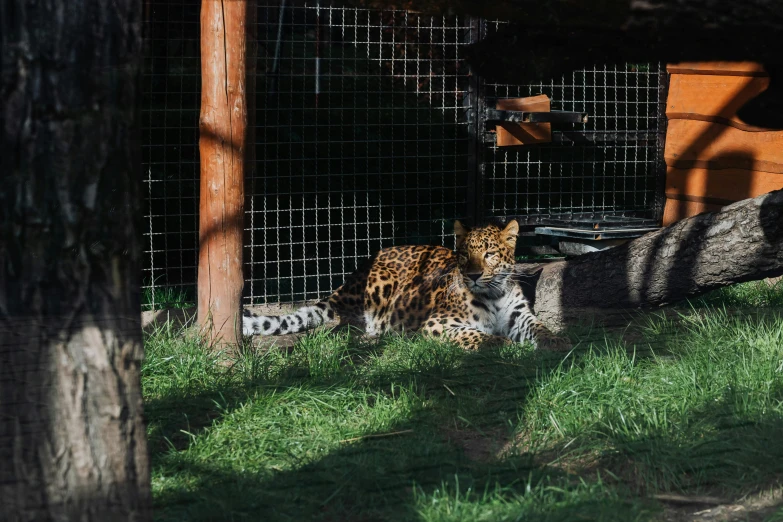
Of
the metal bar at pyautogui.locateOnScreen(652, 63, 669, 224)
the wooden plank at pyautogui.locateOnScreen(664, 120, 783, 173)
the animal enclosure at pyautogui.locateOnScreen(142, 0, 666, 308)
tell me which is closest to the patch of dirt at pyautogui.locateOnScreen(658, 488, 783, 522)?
the animal enclosure at pyautogui.locateOnScreen(142, 0, 666, 308)

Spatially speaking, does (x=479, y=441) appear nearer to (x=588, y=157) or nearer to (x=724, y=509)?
(x=724, y=509)

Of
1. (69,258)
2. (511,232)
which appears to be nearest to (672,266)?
(511,232)

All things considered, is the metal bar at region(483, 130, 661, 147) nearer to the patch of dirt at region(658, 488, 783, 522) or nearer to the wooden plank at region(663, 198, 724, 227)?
the wooden plank at region(663, 198, 724, 227)

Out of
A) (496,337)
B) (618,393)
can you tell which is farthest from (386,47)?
(618,393)

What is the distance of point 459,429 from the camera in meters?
2.70

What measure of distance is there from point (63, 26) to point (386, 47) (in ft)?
14.8

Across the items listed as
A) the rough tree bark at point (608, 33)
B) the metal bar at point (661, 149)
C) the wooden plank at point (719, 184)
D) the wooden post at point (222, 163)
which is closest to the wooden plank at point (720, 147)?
the wooden plank at point (719, 184)

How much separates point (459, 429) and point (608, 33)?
4.95 ft

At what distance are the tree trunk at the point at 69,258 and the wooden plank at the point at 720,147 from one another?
13.5ft

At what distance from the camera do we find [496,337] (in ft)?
13.1

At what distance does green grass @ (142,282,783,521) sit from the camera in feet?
6.86

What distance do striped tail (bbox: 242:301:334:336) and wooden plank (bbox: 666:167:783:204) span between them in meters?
2.35

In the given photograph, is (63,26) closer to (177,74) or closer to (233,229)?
(233,229)

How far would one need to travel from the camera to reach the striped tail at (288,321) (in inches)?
168
